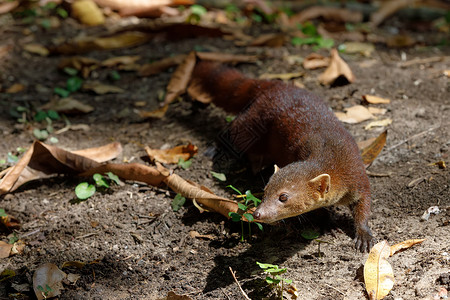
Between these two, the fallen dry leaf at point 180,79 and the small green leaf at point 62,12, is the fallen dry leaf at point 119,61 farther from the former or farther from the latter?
the small green leaf at point 62,12

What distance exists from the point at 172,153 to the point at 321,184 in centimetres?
144

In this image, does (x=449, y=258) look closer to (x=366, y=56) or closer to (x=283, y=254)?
(x=283, y=254)

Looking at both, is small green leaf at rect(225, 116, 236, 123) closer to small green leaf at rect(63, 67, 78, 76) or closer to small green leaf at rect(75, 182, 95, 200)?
small green leaf at rect(75, 182, 95, 200)

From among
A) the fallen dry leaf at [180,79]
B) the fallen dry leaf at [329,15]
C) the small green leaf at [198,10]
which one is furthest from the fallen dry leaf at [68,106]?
the fallen dry leaf at [329,15]

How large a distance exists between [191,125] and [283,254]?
1.87 metres

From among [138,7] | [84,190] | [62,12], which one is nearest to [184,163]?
[84,190]

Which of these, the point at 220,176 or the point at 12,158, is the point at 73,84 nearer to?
the point at 12,158

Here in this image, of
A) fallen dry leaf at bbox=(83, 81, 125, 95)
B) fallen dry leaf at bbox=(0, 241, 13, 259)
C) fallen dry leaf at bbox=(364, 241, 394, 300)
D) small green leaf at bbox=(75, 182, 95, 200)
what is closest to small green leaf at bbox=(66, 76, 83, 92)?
fallen dry leaf at bbox=(83, 81, 125, 95)

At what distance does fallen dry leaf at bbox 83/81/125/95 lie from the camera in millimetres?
4879

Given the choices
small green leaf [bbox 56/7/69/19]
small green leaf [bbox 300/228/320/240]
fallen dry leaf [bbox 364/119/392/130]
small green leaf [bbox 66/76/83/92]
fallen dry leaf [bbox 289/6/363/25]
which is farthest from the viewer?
fallen dry leaf [bbox 289/6/363/25]

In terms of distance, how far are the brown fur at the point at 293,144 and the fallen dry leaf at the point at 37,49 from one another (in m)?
2.18

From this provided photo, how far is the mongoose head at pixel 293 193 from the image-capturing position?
2830mm

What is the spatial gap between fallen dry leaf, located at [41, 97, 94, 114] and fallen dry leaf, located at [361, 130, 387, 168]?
8.65 ft

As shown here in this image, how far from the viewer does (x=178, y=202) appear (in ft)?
10.8
